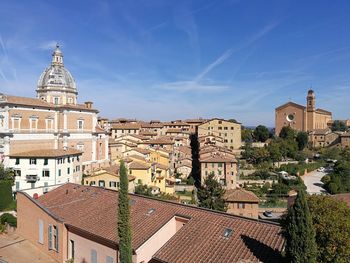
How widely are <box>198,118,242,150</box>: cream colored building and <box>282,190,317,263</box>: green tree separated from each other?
6545cm

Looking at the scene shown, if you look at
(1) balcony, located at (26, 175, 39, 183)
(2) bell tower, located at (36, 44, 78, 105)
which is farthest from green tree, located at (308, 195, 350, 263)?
(2) bell tower, located at (36, 44, 78, 105)

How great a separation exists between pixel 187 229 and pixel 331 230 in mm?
5695

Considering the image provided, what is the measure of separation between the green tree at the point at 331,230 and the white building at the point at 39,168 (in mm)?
26632

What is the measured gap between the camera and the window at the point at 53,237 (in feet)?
52.9

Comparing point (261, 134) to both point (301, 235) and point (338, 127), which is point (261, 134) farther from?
point (301, 235)

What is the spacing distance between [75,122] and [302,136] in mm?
56744

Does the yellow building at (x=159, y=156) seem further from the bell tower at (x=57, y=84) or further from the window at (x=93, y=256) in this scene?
the window at (x=93, y=256)

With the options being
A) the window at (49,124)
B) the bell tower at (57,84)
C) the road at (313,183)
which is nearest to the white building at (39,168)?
the window at (49,124)

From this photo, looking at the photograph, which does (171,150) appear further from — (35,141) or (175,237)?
(175,237)

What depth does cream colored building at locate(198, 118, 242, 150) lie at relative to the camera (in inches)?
2960

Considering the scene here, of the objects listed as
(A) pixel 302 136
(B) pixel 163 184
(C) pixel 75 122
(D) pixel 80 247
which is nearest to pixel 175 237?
(D) pixel 80 247

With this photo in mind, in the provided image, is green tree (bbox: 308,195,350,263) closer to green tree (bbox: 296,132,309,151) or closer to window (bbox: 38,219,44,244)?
window (bbox: 38,219,44,244)

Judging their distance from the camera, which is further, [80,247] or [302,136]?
[302,136]

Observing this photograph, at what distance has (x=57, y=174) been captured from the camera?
32062mm
